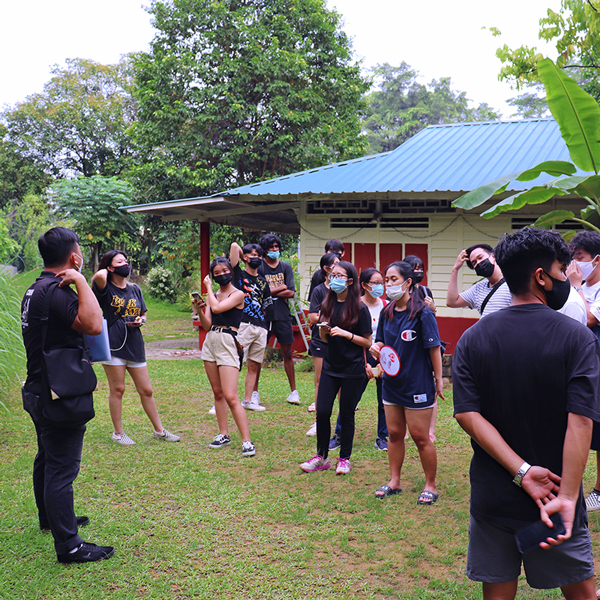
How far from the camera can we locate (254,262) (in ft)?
22.7

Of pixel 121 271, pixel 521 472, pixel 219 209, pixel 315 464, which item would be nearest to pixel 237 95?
pixel 219 209

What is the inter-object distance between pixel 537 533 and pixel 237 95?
18.1m

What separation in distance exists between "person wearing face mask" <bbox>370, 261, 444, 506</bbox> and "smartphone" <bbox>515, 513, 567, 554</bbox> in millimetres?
2244

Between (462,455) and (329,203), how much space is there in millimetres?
6796

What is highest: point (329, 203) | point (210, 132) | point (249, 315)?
point (210, 132)

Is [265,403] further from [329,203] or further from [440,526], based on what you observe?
[329,203]

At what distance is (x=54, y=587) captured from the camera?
3.38 metres

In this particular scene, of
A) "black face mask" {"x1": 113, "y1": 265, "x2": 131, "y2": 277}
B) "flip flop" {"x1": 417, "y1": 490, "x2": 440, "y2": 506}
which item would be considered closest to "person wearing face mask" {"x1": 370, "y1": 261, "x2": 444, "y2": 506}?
"flip flop" {"x1": 417, "y1": 490, "x2": 440, "y2": 506}

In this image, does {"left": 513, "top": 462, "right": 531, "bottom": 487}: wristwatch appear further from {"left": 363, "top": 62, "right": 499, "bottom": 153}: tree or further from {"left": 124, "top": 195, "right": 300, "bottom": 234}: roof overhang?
{"left": 363, "top": 62, "right": 499, "bottom": 153}: tree

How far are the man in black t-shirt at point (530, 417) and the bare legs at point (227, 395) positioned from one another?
3.48 meters

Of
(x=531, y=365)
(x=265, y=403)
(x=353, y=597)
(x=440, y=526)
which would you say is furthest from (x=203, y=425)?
(x=531, y=365)

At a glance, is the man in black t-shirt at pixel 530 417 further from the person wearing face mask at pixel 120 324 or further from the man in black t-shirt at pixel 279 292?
the man in black t-shirt at pixel 279 292

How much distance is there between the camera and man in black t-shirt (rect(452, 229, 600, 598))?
82.4 inches

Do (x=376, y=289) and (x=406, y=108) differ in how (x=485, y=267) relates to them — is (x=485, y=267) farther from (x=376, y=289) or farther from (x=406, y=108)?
(x=406, y=108)
